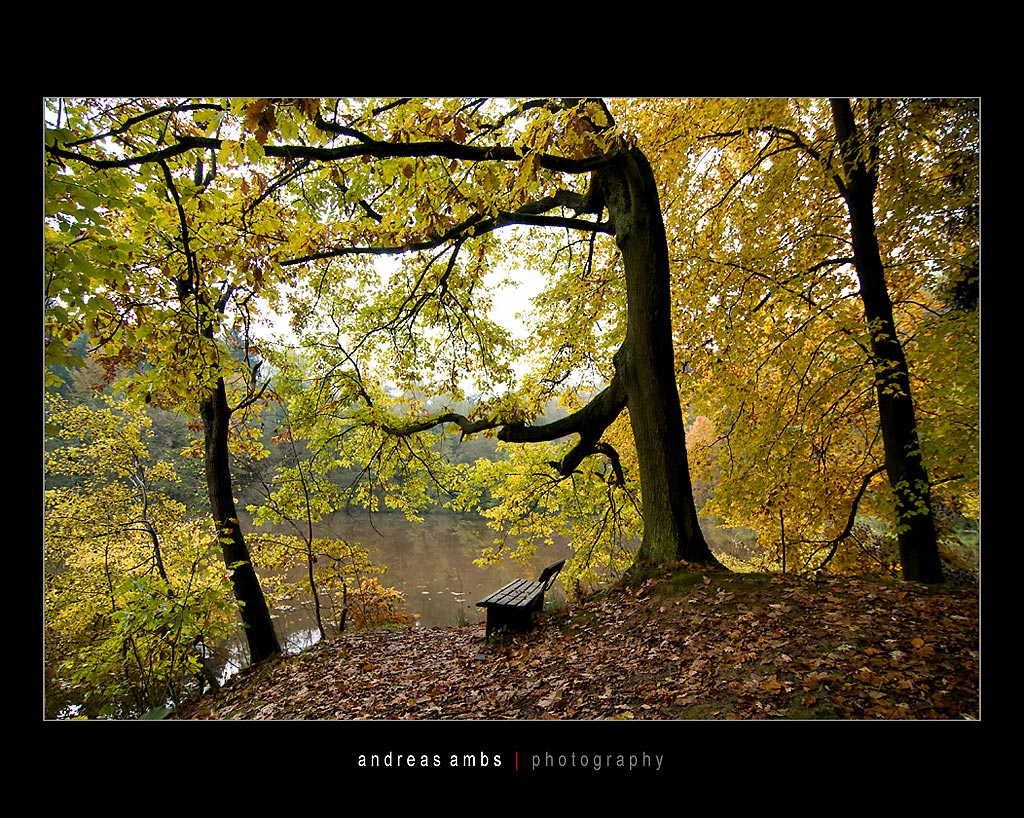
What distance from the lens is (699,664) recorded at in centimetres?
219

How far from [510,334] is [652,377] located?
2166mm

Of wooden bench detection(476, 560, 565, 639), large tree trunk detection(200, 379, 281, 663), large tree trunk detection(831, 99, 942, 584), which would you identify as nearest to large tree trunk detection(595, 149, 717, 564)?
wooden bench detection(476, 560, 565, 639)

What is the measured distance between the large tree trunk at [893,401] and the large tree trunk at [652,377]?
223 cm

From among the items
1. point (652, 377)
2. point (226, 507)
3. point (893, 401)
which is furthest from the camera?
point (226, 507)

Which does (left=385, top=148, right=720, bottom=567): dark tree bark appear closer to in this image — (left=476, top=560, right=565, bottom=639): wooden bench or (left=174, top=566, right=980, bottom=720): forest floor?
(left=174, top=566, right=980, bottom=720): forest floor

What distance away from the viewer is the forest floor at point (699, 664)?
5.77ft

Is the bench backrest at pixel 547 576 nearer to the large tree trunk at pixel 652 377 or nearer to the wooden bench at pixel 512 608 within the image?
the wooden bench at pixel 512 608

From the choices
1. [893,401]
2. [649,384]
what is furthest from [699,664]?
[893,401]

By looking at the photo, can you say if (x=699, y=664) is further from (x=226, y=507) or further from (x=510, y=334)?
(x=226, y=507)

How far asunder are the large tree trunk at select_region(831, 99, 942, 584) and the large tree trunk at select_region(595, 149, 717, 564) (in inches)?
87.7

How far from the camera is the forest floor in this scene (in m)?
1.76
